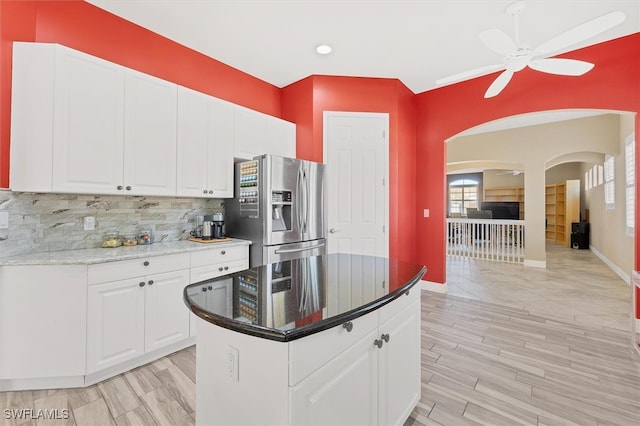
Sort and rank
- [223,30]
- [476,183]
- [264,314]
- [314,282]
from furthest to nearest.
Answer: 1. [476,183]
2. [223,30]
3. [314,282]
4. [264,314]

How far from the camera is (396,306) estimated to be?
57.4 inches

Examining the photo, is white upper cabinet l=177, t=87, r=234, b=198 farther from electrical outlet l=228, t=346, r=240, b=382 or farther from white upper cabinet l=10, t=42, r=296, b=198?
electrical outlet l=228, t=346, r=240, b=382

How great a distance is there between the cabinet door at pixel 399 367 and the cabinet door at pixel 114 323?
6.25 feet

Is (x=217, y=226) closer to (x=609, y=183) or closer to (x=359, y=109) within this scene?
(x=359, y=109)

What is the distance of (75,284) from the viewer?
197 centimetres

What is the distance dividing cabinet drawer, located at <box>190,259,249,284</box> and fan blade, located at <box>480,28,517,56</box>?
286 centimetres

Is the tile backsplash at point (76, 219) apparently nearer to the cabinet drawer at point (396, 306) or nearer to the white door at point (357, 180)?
the white door at point (357, 180)

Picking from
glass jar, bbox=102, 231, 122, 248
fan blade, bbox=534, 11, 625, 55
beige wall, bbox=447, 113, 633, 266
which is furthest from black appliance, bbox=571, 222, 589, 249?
glass jar, bbox=102, 231, 122, 248

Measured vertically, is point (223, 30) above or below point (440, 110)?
above

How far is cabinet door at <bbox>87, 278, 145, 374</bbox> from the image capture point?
2.01 meters

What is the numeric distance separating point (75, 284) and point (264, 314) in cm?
176

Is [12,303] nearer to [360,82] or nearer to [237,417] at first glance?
[237,417]

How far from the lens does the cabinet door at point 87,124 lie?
81.8 inches

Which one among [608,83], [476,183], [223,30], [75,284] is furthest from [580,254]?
[75,284]
